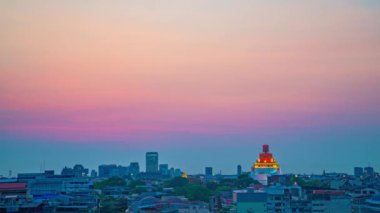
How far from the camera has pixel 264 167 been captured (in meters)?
120

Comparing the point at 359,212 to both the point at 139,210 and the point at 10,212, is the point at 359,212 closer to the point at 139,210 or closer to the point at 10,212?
the point at 139,210

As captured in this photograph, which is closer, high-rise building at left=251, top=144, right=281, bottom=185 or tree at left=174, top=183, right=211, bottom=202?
tree at left=174, top=183, right=211, bottom=202

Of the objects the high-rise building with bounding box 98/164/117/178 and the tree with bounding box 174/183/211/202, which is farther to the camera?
the high-rise building with bounding box 98/164/117/178

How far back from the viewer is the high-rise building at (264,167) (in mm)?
114188

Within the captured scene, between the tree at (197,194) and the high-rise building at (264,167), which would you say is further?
the high-rise building at (264,167)

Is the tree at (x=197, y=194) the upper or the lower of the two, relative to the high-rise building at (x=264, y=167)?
lower

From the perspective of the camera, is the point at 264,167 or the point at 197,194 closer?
the point at 197,194

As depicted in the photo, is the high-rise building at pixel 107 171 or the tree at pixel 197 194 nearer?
the tree at pixel 197 194

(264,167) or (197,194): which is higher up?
(264,167)

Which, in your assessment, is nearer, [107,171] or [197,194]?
[197,194]

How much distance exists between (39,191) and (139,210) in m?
24.7

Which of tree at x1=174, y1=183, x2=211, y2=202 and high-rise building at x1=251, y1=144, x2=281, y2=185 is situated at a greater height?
high-rise building at x1=251, y1=144, x2=281, y2=185

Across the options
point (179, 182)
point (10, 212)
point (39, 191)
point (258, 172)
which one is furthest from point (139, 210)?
point (258, 172)

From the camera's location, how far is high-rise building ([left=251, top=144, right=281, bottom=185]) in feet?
375
